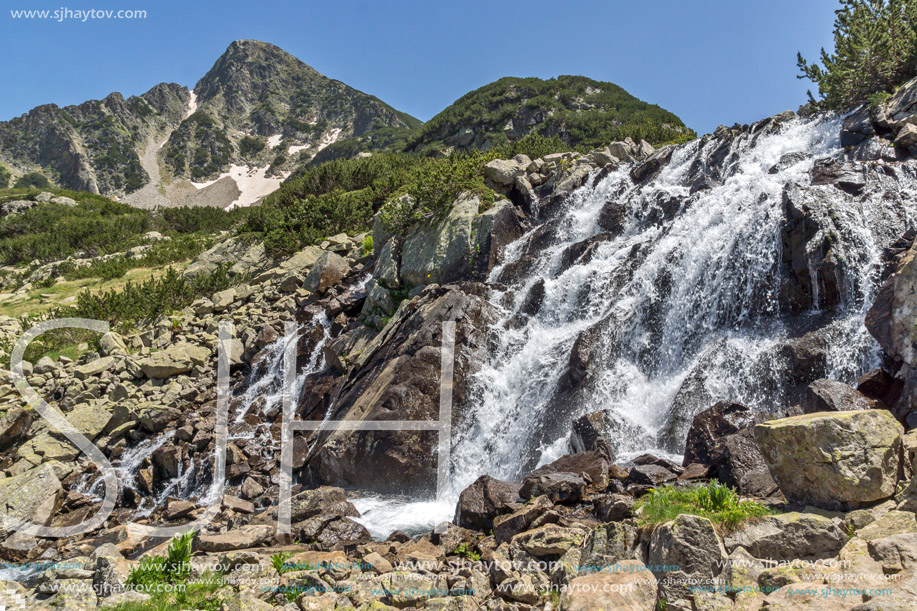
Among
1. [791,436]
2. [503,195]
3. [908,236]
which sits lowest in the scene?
[791,436]

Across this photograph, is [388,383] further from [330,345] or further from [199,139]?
[199,139]

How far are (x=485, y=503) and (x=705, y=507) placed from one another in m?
4.06

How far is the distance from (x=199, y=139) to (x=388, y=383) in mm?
110175

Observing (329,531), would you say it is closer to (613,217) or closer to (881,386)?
(881,386)

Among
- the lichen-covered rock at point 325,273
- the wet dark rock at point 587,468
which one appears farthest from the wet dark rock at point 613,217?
the lichen-covered rock at point 325,273

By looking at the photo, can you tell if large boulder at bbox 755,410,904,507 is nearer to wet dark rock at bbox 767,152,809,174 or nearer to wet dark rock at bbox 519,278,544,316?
wet dark rock at bbox 519,278,544,316

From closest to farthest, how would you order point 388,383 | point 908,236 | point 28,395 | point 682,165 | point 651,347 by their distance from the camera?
point 908,236 → point 651,347 → point 388,383 → point 28,395 → point 682,165

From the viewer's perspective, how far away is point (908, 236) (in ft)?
36.1

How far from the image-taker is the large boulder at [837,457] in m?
5.19

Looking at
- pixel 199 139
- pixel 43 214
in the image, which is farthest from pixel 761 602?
pixel 199 139

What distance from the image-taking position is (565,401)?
1206 centimetres

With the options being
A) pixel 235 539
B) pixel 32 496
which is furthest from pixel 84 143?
pixel 235 539

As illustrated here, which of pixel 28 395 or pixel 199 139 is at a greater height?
pixel 199 139

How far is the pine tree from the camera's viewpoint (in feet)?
55.5
